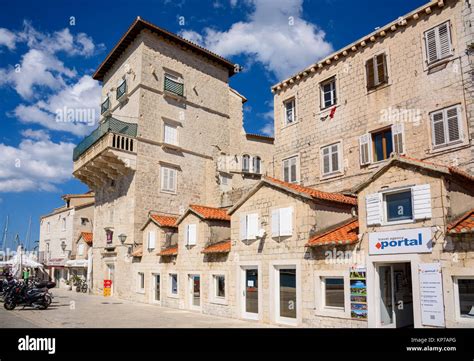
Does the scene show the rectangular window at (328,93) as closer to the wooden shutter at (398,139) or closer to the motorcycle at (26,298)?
the wooden shutter at (398,139)

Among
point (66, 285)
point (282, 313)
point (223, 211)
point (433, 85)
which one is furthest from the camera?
point (66, 285)

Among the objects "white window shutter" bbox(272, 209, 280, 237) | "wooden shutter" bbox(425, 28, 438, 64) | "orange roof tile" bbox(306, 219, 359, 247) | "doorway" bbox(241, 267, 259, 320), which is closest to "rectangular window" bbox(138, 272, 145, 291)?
"doorway" bbox(241, 267, 259, 320)

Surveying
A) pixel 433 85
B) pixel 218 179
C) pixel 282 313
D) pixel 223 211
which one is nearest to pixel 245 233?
pixel 282 313

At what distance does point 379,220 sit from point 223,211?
1047cm

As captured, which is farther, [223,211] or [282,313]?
[223,211]

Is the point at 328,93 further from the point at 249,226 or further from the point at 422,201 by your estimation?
the point at 422,201

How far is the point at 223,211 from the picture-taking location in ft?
71.1

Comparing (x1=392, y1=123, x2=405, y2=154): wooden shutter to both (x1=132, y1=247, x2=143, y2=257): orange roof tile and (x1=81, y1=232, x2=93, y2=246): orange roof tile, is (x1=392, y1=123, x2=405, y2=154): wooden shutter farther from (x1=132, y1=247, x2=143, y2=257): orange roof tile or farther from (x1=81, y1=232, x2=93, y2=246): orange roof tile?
(x1=81, y1=232, x2=93, y2=246): orange roof tile

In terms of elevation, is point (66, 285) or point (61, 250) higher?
point (61, 250)

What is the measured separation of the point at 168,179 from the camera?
2855 cm

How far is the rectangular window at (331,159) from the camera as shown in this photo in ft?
65.6

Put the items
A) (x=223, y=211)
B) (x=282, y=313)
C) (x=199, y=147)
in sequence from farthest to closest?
(x=199, y=147), (x=223, y=211), (x=282, y=313)

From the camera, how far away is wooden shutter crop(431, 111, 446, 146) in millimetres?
15951

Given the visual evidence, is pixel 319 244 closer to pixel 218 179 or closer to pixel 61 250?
pixel 218 179
